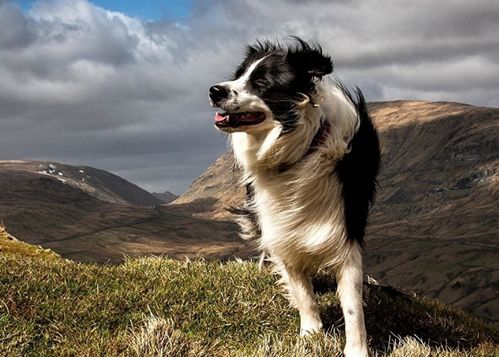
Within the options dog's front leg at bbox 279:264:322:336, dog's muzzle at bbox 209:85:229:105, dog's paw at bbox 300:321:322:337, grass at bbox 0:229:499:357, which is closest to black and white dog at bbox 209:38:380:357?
dog's muzzle at bbox 209:85:229:105

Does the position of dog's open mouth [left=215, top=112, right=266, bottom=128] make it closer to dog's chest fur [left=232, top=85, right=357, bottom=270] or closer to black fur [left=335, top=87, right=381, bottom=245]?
dog's chest fur [left=232, top=85, right=357, bottom=270]

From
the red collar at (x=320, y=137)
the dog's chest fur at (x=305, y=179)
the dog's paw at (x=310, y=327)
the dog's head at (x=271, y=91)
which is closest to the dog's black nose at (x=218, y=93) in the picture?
the dog's head at (x=271, y=91)

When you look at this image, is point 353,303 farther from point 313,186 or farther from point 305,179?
point 305,179

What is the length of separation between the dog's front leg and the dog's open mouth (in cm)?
229

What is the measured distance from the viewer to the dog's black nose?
25.3 ft

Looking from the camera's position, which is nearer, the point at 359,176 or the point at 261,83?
the point at 261,83

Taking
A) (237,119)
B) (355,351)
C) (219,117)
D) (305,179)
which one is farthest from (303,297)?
(219,117)

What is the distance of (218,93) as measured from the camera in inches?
304

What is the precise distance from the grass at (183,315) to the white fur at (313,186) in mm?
862

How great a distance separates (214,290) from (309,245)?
2.31m

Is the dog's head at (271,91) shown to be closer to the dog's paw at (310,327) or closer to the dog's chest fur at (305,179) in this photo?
the dog's chest fur at (305,179)

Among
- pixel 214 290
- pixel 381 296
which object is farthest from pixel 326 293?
pixel 214 290

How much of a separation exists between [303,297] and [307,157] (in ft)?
7.18

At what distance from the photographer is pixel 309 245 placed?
8.33 m
